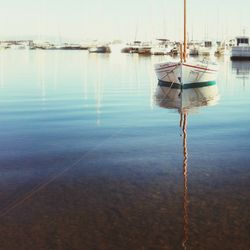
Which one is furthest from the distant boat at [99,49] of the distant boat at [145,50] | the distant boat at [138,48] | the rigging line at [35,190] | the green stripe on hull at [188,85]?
the rigging line at [35,190]

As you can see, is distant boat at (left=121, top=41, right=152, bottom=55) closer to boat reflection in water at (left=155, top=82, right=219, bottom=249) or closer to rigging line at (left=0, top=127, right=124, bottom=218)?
boat reflection in water at (left=155, top=82, right=219, bottom=249)

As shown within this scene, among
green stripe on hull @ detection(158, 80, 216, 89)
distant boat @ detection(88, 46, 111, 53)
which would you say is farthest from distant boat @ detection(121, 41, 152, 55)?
green stripe on hull @ detection(158, 80, 216, 89)

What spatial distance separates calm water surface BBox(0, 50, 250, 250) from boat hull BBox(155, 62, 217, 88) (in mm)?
10665

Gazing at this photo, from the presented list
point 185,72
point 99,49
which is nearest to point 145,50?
point 99,49

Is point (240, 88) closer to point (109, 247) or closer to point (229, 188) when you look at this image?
point (229, 188)

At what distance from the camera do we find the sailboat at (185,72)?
1161 inches

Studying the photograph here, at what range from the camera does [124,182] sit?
32.1 ft

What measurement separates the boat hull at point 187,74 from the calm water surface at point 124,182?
10.7 meters

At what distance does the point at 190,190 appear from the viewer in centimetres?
923

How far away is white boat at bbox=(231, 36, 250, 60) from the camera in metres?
79.7

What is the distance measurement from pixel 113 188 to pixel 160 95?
751 inches

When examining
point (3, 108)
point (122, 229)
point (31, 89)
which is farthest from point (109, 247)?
point (31, 89)

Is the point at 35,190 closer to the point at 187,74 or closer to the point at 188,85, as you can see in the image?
the point at 187,74

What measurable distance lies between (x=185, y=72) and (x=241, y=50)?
2136 inches
